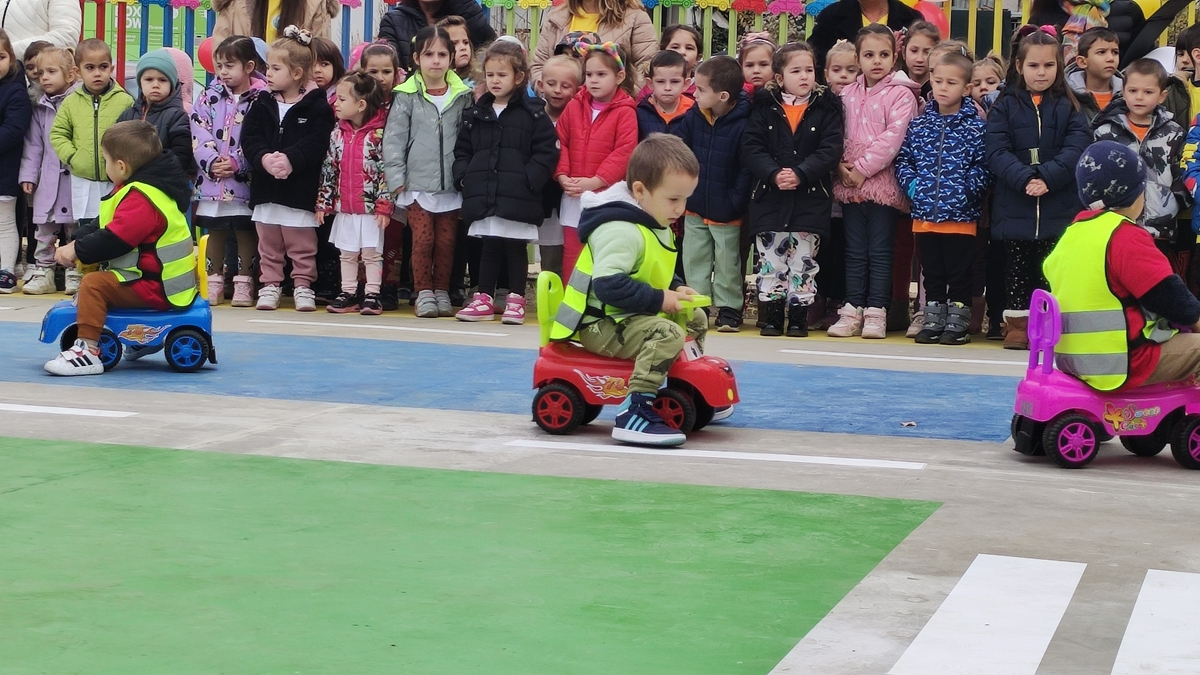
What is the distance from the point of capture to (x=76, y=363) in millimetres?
8344

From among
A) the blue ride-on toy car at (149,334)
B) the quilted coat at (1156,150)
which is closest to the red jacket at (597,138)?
the quilted coat at (1156,150)

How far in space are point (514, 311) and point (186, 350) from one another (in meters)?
3.28

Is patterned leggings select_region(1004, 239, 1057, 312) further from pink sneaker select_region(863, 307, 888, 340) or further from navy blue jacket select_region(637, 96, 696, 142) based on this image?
navy blue jacket select_region(637, 96, 696, 142)

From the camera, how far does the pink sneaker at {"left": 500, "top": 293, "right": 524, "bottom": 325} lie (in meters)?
11.5

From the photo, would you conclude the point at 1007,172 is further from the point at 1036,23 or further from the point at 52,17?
the point at 52,17

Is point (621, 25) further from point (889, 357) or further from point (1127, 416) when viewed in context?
point (1127, 416)

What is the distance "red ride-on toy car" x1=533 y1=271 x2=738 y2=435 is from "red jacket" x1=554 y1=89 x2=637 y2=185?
433 centimetres

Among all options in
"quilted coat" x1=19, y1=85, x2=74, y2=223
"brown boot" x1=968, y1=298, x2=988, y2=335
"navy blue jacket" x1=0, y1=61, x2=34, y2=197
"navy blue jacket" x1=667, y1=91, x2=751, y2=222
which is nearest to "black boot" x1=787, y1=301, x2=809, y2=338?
"navy blue jacket" x1=667, y1=91, x2=751, y2=222

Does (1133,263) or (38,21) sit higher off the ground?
(38,21)

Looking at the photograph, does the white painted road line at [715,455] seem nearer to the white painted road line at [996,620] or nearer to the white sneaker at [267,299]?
the white painted road line at [996,620]

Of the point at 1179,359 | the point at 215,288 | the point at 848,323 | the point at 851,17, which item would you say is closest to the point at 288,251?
the point at 215,288

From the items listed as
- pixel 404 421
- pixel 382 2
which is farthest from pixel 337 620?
pixel 382 2

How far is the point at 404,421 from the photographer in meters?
7.15

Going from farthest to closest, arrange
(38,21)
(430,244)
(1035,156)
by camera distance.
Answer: (38,21), (430,244), (1035,156)
